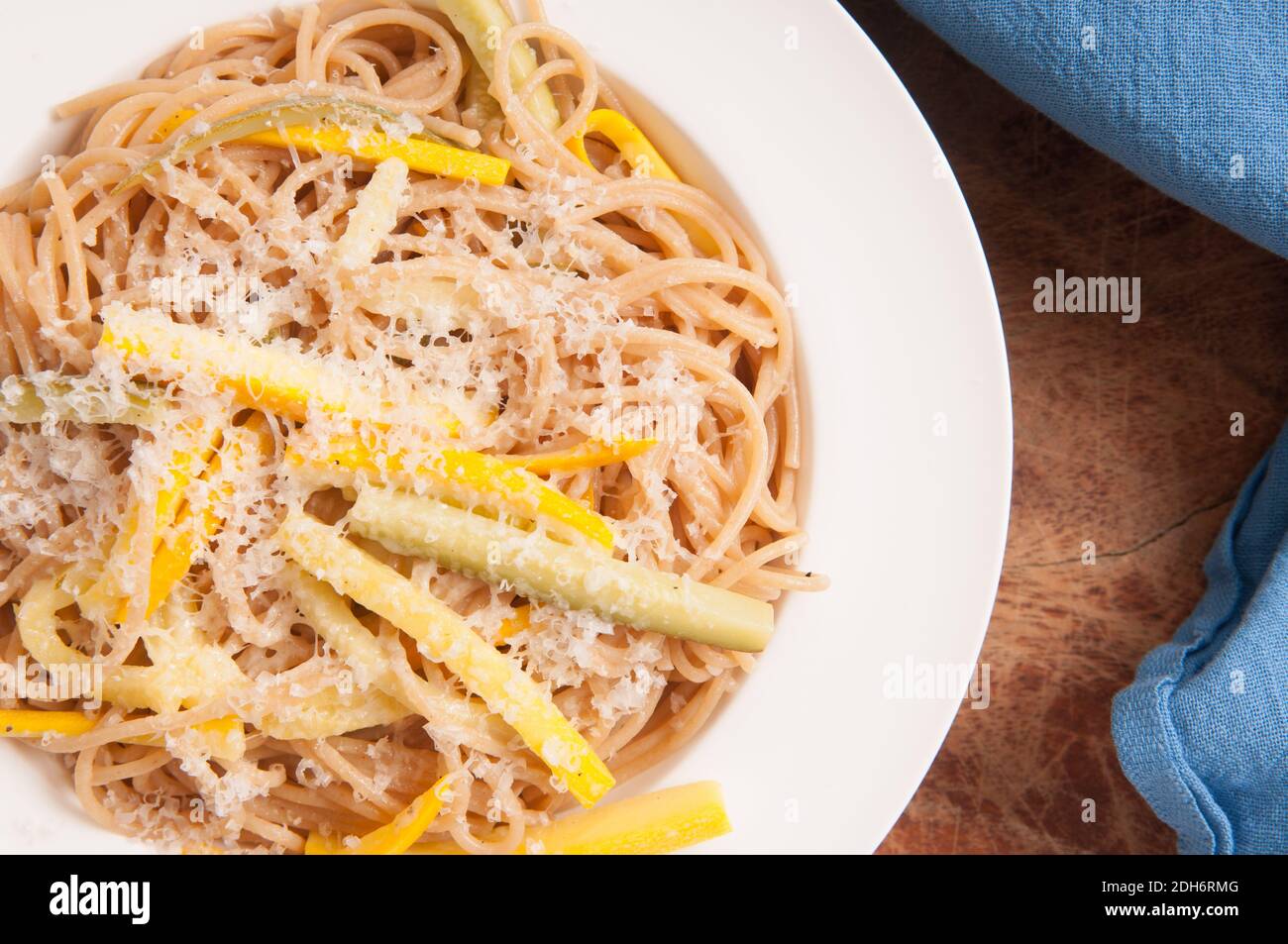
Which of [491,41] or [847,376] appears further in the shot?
[847,376]

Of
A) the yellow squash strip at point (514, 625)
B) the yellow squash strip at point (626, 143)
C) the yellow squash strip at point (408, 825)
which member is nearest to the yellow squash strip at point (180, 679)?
the yellow squash strip at point (408, 825)

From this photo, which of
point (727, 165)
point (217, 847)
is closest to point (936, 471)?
point (727, 165)

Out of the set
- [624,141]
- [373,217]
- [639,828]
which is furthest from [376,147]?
[639,828]

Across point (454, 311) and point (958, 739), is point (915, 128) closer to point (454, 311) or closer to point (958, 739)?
point (454, 311)

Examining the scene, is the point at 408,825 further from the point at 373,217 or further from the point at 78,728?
the point at 373,217

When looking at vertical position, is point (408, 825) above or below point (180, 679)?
below

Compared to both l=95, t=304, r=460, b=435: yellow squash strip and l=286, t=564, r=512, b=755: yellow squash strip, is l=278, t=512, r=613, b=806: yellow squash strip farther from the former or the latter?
l=95, t=304, r=460, b=435: yellow squash strip

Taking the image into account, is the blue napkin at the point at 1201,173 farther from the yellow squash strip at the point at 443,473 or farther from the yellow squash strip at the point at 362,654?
the yellow squash strip at the point at 362,654
